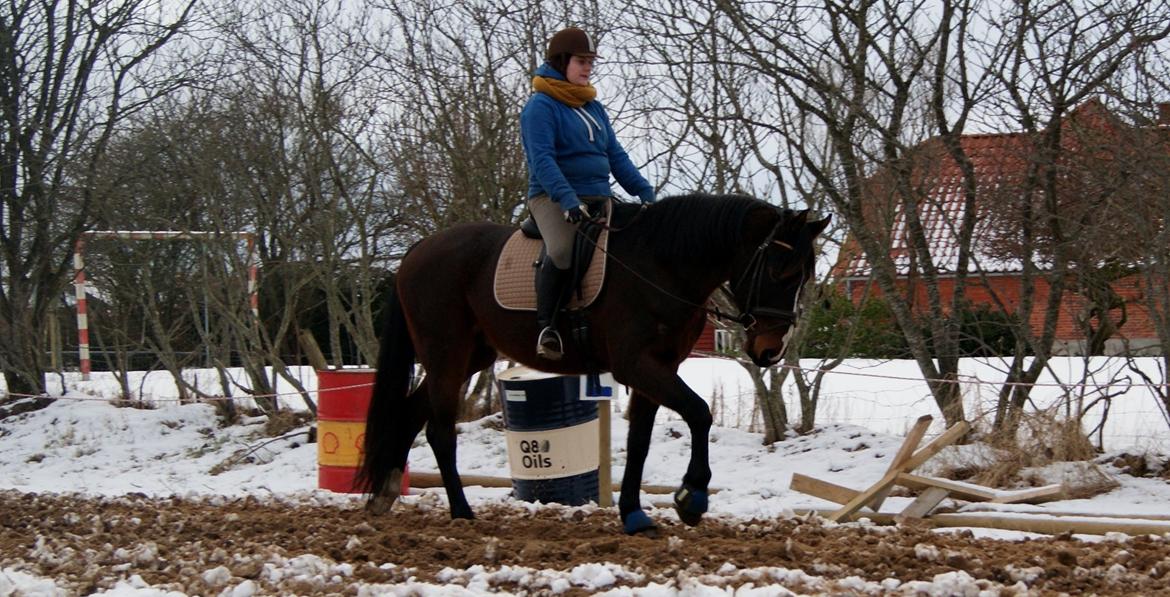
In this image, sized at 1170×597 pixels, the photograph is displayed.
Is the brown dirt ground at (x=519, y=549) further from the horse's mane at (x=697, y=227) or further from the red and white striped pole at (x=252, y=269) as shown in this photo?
the red and white striped pole at (x=252, y=269)

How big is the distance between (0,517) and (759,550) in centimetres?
484

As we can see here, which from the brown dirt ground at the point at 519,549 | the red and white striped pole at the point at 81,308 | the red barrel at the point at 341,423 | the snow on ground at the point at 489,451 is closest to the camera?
the brown dirt ground at the point at 519,549

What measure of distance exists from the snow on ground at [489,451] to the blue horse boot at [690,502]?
Answer: 1201 millimetres

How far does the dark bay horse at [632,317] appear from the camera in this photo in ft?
19.9

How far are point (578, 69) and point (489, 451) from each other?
580cm

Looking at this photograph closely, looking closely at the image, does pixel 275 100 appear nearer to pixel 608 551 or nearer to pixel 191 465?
Answer: pixel 191 465

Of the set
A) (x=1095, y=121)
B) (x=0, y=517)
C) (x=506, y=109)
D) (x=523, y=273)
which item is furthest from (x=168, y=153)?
(x=1095, y=121)

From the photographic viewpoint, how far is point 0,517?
7719 millimetres

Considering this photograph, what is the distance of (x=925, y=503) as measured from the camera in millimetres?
7172

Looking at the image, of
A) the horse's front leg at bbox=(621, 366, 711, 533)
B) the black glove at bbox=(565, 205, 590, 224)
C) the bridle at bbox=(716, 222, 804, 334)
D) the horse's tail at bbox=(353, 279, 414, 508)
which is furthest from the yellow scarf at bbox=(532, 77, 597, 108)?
the horse's tail at bbox=(353, 279, 414, 508)

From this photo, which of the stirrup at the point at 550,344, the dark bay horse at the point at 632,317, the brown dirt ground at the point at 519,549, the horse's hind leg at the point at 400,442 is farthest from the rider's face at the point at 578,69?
the brown dirt ground at the point at 519,549

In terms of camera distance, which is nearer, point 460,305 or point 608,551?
point 608,551

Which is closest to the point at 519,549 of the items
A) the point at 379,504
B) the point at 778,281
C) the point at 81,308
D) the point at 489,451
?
the point at 778,281

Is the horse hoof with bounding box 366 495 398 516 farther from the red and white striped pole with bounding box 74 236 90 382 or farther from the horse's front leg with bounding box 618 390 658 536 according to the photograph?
the red and white striped pole with bounding box 74 236 90 382
